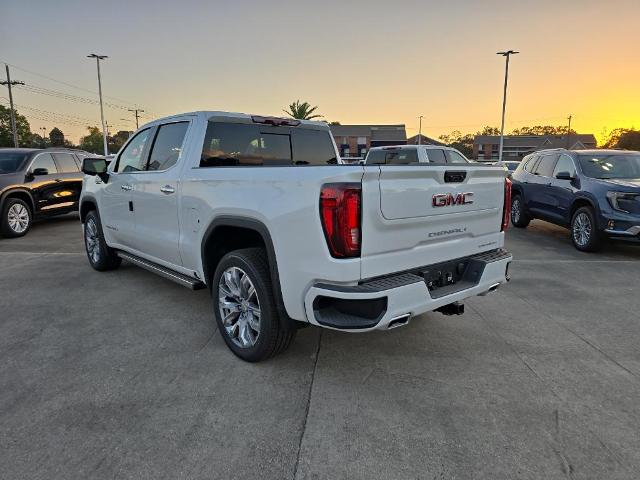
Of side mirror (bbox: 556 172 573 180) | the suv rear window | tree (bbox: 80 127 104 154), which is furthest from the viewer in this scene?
tree (bbox: 80 127 104 154)

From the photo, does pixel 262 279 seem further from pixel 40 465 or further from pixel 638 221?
pixel 638 221

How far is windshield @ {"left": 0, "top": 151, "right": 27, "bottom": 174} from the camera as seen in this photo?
30.2 feet

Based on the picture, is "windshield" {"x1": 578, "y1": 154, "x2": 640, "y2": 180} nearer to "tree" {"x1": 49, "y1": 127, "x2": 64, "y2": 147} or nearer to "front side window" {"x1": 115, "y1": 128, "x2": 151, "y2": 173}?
"front side window" {"x1": 115, "y1": 128, "x2": 151, "y2": 173}

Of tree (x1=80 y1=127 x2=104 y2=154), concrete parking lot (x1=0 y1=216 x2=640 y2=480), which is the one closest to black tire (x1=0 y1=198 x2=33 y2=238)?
concrete parking lot (x1=0 y1=216 x2=640 y2=480)

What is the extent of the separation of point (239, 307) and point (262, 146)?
1.75 metres

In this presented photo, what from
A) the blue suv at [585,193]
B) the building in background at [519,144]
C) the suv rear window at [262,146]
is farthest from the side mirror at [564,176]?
the building in background at [519,144]

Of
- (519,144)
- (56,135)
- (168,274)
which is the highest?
(56,135)

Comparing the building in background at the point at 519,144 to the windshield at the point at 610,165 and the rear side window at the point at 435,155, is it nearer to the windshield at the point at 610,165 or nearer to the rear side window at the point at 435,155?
the rear side window at the point at 435,155

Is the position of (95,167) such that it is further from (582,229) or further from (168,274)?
(582,229)

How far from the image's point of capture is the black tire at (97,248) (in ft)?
19.1

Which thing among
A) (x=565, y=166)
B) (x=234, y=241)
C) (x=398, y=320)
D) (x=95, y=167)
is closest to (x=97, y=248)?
(x=95, y=167)

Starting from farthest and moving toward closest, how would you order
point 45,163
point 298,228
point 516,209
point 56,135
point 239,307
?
point 56,135
point 516,209
point 45,163
point 239,307
point 298,228

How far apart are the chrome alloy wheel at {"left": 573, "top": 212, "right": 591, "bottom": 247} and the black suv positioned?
1089 cm

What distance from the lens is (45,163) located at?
9.91 m
